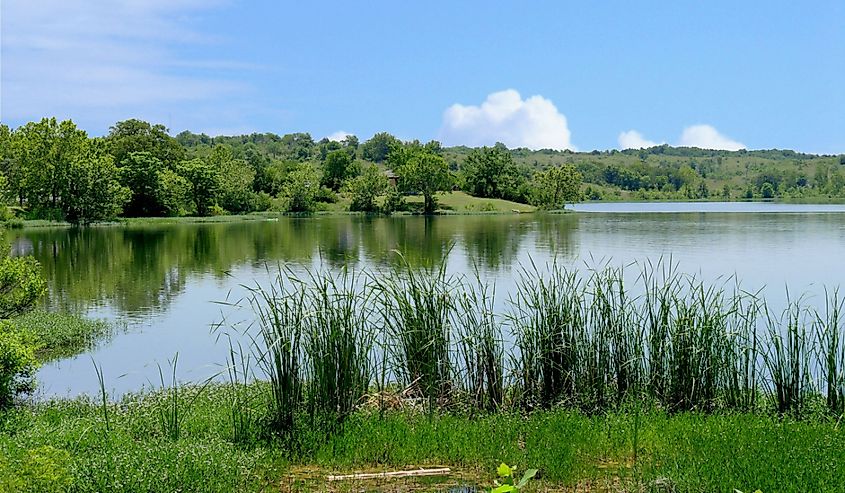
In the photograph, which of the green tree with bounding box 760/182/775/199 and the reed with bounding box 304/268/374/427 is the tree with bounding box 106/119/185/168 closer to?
the reed with bounding box 304/268/374/427

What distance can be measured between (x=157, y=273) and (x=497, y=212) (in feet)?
185

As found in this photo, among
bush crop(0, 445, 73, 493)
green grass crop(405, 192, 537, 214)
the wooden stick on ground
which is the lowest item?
the wooden stick on ground

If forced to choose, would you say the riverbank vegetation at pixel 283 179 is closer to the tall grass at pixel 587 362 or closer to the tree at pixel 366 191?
the tree at pixel 366 191

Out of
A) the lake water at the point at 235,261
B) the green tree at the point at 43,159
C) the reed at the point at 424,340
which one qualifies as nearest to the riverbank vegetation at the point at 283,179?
the green tree at the point at 43,159

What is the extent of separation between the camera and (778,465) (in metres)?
5.22

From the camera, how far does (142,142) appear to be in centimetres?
7044

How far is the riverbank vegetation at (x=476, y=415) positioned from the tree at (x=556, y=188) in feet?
259

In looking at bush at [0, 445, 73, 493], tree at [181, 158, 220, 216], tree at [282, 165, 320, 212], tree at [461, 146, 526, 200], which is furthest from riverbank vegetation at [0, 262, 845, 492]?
tree at [461, 146, 526, 200]

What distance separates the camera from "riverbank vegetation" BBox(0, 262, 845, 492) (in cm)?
519

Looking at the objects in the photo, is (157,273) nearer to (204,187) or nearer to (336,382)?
(336,382)

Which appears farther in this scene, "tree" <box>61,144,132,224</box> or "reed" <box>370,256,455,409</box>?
"tree" <box>61,144,132,224</box>

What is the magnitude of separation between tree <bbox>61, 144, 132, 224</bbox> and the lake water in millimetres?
6316

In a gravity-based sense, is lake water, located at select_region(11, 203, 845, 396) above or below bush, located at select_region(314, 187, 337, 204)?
below

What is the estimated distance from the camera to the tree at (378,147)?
143 m
